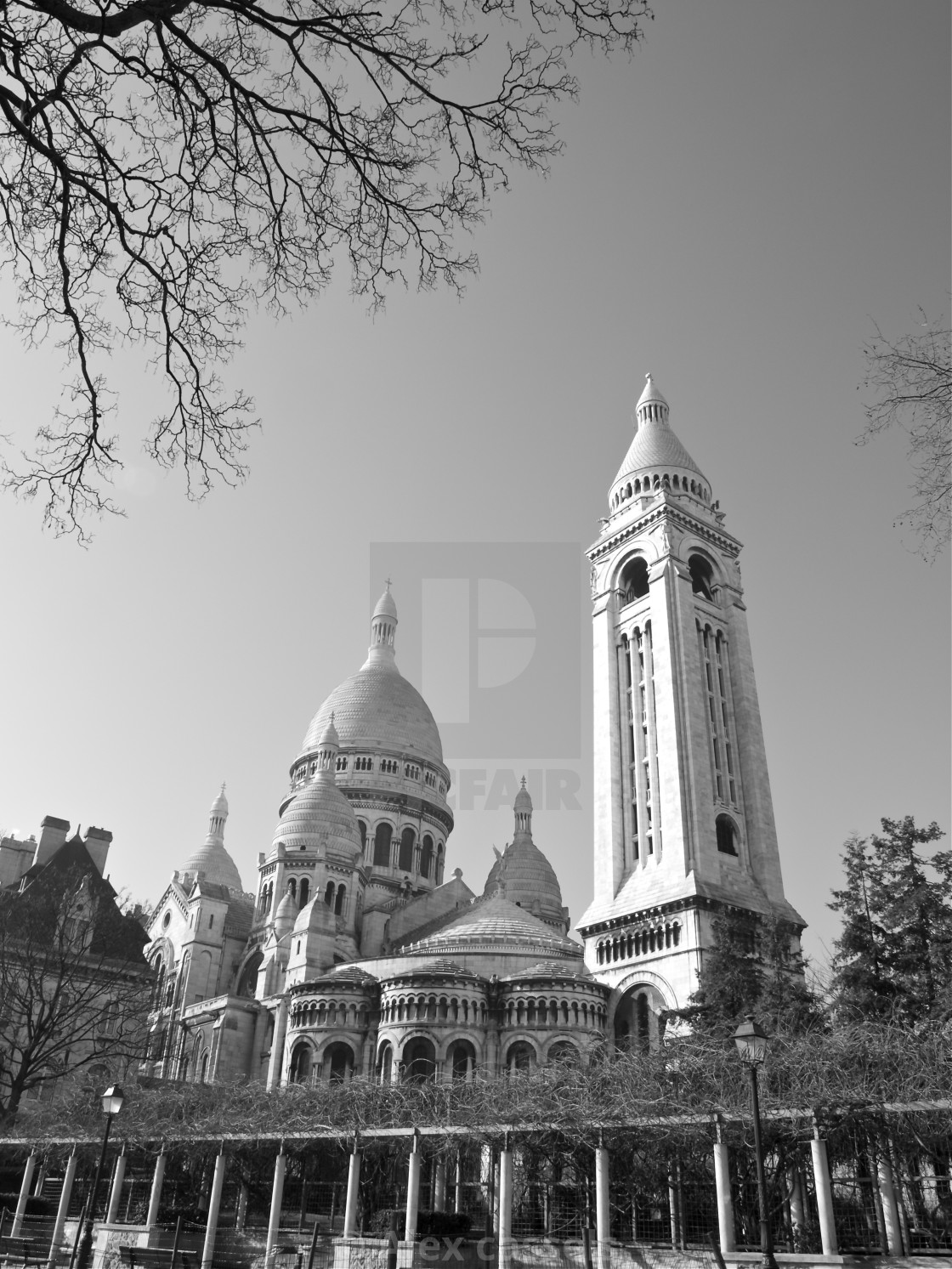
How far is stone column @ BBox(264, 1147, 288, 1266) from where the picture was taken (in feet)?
74.5

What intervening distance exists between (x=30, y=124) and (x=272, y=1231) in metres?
22.9

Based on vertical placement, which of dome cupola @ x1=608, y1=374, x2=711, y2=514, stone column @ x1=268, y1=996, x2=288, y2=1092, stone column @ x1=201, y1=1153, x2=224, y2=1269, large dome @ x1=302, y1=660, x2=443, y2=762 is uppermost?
dome cupola @ x1=608, y1=374, x2=711, y2=514

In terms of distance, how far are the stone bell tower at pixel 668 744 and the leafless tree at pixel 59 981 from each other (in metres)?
23.8

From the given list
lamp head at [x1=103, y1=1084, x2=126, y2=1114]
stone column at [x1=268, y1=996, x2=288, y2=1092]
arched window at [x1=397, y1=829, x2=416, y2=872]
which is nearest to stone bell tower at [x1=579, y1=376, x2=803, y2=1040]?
stone column at [x1=268, y1=996, x2=288, y2=1092]

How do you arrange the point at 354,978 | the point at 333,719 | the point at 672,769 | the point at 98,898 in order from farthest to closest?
the point at 333,719 < the point at 672,769 < the point at 354,978 < the point at 98,898

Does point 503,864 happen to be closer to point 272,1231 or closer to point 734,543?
point 734,543

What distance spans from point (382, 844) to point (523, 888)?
37.6 ft

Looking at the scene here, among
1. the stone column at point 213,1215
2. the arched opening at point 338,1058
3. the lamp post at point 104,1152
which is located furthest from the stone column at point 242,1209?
the arched opening at point 338,1058

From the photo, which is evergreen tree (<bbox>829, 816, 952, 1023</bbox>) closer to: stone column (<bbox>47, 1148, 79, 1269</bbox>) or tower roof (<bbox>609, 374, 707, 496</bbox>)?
stone column (<bbox>47, 1148, 79, 1269</bbox>)

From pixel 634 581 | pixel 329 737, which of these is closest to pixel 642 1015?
pixel 634 581

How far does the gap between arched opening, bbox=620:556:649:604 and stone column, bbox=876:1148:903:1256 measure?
4957 centimetres

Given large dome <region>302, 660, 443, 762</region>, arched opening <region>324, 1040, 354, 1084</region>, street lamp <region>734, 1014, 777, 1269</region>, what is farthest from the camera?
large dome <region>302, 660, 443, 762</region>

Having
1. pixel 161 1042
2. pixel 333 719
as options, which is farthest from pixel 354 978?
pixel 333 719

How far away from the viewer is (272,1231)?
22.8m
